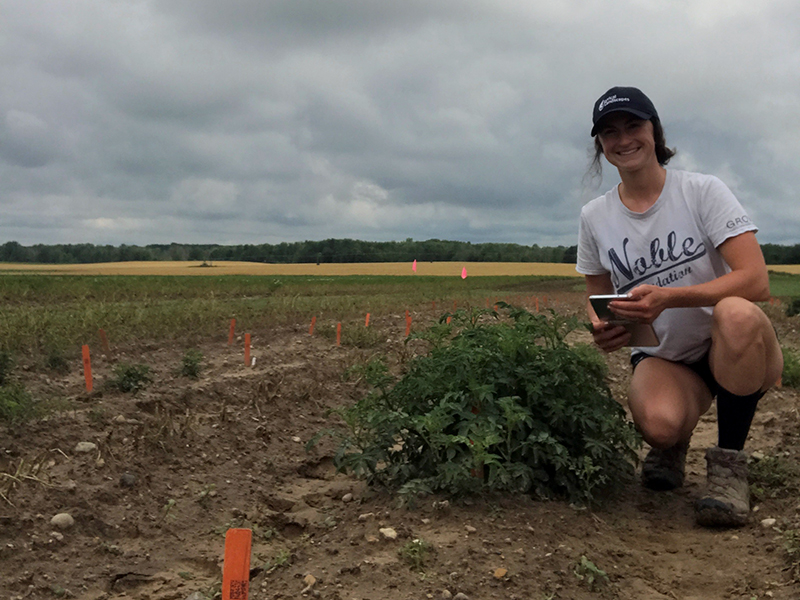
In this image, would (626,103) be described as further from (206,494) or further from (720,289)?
(206,494)

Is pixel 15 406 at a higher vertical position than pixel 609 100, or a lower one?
lower

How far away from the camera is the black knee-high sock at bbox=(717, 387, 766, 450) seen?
3.75m

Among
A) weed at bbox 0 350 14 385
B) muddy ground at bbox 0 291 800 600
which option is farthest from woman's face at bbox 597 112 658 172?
weed at bbox 0 350 14 385

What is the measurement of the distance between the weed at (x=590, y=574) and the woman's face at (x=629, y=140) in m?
1.95

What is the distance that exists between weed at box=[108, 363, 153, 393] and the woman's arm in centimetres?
428

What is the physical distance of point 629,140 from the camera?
3.71 meters


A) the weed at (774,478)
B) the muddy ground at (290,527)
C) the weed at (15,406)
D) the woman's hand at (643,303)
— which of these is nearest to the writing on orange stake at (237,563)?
the muddy ground at (290,527)

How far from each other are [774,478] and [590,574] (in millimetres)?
1740

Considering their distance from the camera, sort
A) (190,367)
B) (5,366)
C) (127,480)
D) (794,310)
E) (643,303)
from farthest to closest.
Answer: (794,310) → (190,367) → (5,366) → (127,480) → (643,303)

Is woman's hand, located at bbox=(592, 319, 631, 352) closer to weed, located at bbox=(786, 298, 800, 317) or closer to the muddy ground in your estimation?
the muddy ground

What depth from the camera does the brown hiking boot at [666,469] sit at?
416 centimetres

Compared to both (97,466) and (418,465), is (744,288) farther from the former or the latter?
(97,466)

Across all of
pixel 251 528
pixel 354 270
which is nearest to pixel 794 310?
pixel 251 528

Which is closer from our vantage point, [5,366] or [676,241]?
[676,241]
